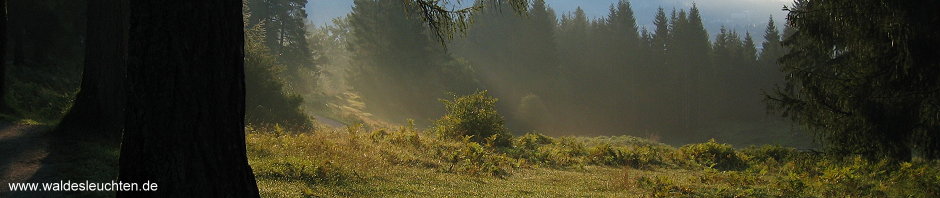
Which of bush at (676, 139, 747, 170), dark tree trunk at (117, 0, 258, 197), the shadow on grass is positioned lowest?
bush at (676, 139, 747, 170)

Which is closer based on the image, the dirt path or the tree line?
the dirt path

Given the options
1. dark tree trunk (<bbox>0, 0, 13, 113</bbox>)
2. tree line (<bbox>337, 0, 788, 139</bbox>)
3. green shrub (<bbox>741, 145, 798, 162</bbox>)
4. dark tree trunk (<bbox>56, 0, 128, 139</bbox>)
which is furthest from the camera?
tree line (<bbox>337, 0, 788, 139</bbox>)

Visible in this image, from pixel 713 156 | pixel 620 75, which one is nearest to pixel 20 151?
pixel 713 156

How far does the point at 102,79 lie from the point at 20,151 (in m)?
2.02

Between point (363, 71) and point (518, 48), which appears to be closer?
point (363, 71)

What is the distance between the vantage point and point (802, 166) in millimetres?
10070

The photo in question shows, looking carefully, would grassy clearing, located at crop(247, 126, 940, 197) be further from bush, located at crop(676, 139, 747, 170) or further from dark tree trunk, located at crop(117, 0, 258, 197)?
dark tree trunk, located at crop(117, 0, 258, 197)

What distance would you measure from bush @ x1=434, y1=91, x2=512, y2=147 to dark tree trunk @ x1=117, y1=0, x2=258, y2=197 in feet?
49.8

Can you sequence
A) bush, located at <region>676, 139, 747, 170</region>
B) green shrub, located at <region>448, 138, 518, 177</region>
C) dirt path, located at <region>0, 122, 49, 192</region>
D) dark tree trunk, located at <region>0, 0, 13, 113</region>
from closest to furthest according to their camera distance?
dirt path, located at <region>0, 122, 49, 192</region>
dark tree trunk, located at <region>0, 0, 13, 113</region>
green shrub, located at <region>448, 138, 518, 177</region>
bush, located at <region>676, 139, 747, 170</region>

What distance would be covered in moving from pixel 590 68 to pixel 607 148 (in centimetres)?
5816

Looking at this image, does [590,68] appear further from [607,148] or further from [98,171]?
[98,171]

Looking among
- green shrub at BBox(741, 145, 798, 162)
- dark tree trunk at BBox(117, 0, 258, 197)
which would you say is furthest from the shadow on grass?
green shrub at BBox(741, 145, 798, 162)

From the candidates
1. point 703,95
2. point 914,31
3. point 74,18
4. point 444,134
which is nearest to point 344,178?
point 914,31

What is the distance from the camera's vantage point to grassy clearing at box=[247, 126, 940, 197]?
333 inches
